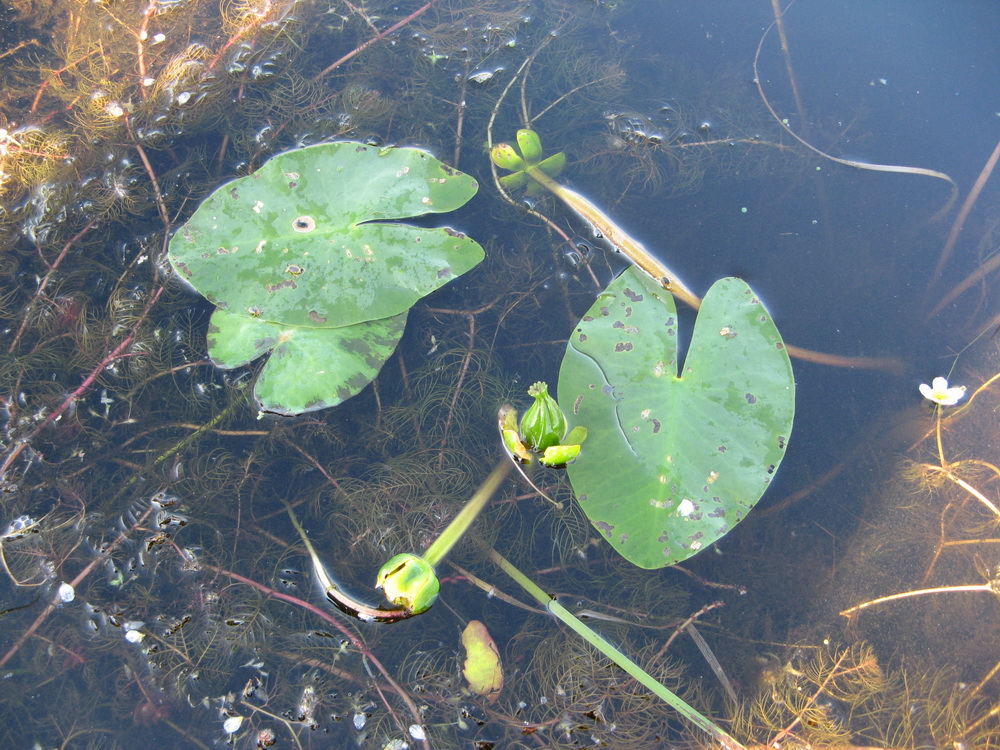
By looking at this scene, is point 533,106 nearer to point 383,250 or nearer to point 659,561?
point 383,250

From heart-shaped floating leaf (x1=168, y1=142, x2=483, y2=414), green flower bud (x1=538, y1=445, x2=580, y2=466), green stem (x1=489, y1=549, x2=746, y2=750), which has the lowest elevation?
green stem (x1=489, y1=549, x2=746, y2=750)

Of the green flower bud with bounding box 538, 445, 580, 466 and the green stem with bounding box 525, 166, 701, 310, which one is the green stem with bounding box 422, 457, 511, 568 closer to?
the green flower bud with bounding box 538, 445, 580, 466

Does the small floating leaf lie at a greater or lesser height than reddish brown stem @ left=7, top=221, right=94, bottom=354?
lesser

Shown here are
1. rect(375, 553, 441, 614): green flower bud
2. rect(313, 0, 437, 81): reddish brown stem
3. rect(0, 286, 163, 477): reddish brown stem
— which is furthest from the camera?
rect(313, 0, 437, 81): reddish brown stem

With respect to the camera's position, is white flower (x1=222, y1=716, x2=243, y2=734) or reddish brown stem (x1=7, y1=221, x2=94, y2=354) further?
reddish brown stem (x1=7, y1=221, x2=94, y2=354)

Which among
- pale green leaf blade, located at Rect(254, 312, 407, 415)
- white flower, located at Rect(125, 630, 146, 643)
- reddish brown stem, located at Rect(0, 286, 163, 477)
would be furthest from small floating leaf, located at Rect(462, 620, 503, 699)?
reddish brown stem, located at Rect(0, 286, 163, 477)
